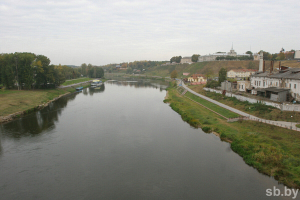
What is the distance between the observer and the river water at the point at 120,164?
13.1m

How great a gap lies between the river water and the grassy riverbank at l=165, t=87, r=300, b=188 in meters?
0.77

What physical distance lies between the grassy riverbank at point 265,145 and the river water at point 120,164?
77 cm

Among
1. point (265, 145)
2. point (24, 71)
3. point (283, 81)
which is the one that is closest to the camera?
point (265, 145)

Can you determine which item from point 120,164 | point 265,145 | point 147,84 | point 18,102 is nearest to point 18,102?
point 18,102

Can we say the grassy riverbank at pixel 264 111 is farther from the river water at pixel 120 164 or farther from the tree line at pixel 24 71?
the tree line at pixel 24 71

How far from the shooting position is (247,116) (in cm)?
2512

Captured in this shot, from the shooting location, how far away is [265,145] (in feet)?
56.5

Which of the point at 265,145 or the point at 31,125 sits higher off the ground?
the point at 31,125

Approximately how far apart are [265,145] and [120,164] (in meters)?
11.7

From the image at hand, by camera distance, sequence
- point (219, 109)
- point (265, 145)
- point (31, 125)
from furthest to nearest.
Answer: point (219, 109)
point (31, 125)
point (265, 145)

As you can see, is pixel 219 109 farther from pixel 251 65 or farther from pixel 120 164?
pixel 251 65

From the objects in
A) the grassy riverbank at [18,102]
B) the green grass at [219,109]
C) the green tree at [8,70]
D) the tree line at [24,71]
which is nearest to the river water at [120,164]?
the grassy riverbank at [18,102]

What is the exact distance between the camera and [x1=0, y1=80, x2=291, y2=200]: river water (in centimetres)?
1312

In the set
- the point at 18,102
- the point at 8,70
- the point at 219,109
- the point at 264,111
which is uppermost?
the point at 8,70
